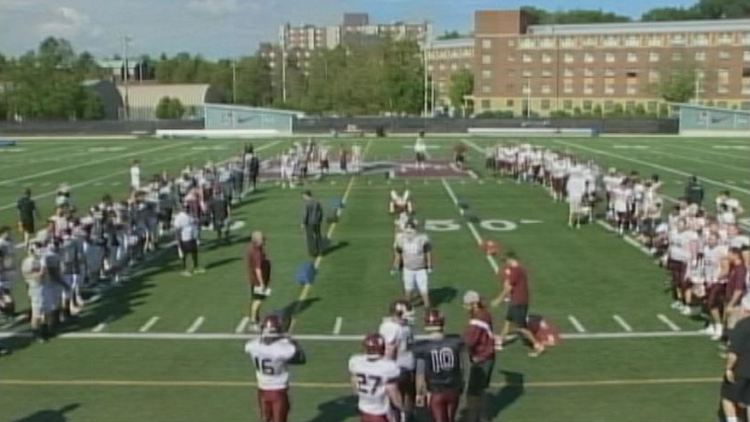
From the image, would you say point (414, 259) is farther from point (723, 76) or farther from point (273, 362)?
point (723, 76)

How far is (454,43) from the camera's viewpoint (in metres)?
148

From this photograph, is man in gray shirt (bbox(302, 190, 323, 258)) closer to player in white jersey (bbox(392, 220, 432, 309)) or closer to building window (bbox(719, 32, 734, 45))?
player in white jersey (bbox(392, 220, 432, 309))

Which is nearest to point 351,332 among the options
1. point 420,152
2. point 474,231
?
point 474,231

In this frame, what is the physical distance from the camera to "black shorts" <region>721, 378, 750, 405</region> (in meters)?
9.09

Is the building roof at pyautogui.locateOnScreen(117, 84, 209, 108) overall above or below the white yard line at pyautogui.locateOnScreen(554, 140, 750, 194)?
above

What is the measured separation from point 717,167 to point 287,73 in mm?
110031

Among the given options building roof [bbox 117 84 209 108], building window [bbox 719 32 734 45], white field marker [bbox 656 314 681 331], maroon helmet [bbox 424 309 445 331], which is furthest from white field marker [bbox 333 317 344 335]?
building roof [bbox 117 84 209 108]

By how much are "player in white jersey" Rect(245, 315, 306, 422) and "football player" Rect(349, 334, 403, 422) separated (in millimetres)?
850

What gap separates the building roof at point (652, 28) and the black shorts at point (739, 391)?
117 m

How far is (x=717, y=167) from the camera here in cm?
4241

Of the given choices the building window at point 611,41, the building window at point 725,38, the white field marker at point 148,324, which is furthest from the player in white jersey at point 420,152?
the building window at point 725,38

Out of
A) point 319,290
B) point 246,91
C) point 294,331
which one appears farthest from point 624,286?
point 246,91

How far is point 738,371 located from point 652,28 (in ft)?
396

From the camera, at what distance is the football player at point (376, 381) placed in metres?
7.89
